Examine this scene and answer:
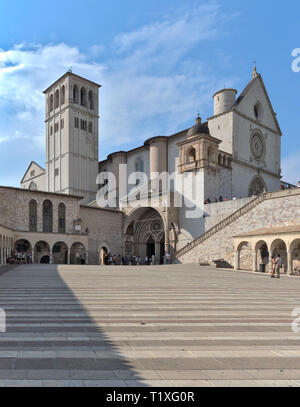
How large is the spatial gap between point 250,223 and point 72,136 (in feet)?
103

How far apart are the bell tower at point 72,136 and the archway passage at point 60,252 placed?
14828 millimetres

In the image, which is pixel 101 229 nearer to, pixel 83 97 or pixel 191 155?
pixel 191 155

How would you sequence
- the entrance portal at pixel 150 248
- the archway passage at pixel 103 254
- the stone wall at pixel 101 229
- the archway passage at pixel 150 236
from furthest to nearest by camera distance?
the entrance portal at pixel 150 248
the archway passage at pixel 150 236
the archway passage at pixel 103 254
the stone wall at pixel 101 229

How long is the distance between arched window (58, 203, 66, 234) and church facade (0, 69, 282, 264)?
93mm

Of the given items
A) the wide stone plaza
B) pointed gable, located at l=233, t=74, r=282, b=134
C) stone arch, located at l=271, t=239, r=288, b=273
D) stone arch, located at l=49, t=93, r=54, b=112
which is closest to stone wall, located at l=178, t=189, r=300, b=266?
stone arch, located at l=271, t=239, r=288, b=273

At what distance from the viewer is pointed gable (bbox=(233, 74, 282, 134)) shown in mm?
37625

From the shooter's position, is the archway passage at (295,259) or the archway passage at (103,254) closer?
the archway passage at (295,259)

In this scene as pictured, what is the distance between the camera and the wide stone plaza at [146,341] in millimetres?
3818

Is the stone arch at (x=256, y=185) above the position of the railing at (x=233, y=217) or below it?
above

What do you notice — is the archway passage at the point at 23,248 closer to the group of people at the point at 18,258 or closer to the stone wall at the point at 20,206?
the group of people at the point at 18,258

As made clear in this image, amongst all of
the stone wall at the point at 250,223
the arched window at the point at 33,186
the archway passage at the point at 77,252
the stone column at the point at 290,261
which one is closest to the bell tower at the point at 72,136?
the arched window at the point at 33,186

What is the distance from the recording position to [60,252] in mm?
34469
